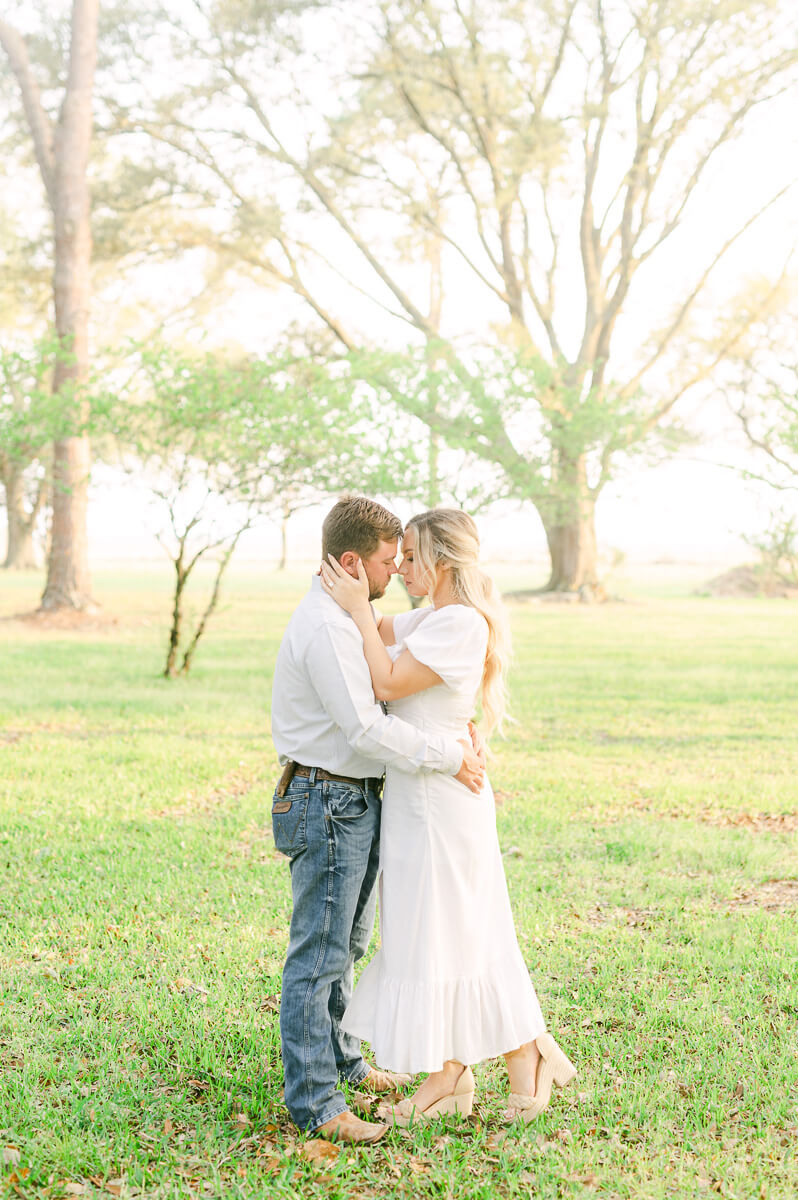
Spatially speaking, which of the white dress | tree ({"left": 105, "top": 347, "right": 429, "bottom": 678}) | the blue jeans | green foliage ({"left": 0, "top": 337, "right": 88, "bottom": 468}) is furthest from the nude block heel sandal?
green foliage ({"left": 0, "top": 337, "right": 88, "bottom": 468})

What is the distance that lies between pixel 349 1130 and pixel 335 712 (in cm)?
138

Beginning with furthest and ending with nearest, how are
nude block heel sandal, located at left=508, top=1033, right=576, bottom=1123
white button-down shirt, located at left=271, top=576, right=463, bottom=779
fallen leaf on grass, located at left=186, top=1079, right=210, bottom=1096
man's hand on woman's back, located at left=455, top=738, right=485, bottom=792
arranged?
fallen leaf on grass, located at left=186, top=1079, right=210, bottom=1096 < nude block heel sandal, located at left=508, top=1033, right=576, bottom=1123 < man's hand on woman's back, located at left=455, top=738, right=485, bottom=792 < white button-down shirt, located at left=271, top=576, right=463, bottom=779

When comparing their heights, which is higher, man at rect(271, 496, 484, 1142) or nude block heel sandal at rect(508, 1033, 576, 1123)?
man at rect(271, 496, 484, 1142)

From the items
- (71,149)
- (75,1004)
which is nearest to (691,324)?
(71,149)

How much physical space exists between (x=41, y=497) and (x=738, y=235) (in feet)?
74.1

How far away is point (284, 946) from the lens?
17.0ft

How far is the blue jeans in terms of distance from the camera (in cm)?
338

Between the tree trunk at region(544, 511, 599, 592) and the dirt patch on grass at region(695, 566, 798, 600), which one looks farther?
the dirt patch on grass at region(695, 566, 798, 600)

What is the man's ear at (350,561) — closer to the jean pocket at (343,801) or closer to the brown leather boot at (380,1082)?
the jean pocket at (343,801)

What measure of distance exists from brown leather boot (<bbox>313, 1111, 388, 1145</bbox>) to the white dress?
0.24 metres

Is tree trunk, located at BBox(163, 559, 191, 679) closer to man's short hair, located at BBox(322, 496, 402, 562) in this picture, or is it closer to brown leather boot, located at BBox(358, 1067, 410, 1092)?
brown leather boot, located at BBox(358, 1067, 410, 1092)

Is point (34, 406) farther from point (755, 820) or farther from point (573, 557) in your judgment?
point (573, 557)

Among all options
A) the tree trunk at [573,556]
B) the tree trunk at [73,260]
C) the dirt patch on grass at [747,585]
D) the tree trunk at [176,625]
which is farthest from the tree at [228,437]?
the dirt patch on grass at [747,585]

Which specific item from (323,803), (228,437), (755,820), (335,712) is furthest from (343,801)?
(228,437)
